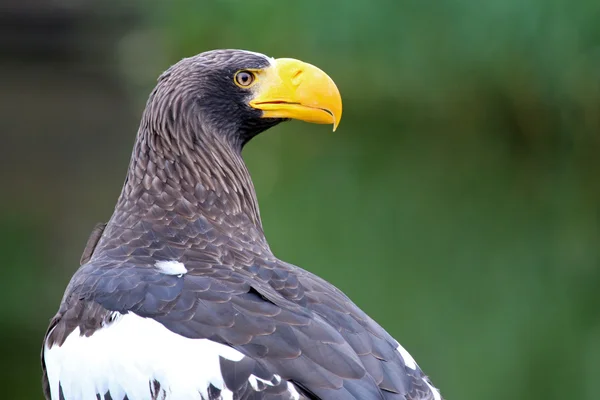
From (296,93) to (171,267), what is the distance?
0.98 m

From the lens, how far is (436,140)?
15.3 metres

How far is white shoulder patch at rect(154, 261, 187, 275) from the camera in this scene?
3.83m

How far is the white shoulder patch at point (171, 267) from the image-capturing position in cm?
383

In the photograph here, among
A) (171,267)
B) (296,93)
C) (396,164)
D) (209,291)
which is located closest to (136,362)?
(209,291)

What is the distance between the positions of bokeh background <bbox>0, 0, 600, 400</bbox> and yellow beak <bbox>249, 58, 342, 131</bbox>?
141 inches

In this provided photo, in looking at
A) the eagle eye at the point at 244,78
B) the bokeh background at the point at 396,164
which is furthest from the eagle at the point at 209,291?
the bokeh background at the point at 396,164

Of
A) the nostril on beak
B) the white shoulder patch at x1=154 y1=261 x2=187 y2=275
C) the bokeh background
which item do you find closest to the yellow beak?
the nostril on beak

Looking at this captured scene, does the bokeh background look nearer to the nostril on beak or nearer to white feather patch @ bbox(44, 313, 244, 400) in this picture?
the nostril on beak

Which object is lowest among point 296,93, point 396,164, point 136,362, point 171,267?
point 396,164

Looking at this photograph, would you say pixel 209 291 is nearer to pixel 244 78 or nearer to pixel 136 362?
pixel 136 362

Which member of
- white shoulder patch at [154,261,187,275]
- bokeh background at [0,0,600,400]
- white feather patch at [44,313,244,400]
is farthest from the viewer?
bokeh background at [0,0,600,400]

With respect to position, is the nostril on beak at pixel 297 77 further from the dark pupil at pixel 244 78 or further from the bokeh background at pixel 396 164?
the bokeh background at pixel 396 164

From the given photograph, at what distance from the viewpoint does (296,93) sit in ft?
14.5

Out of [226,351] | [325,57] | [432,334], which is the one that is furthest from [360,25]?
[226,351]
